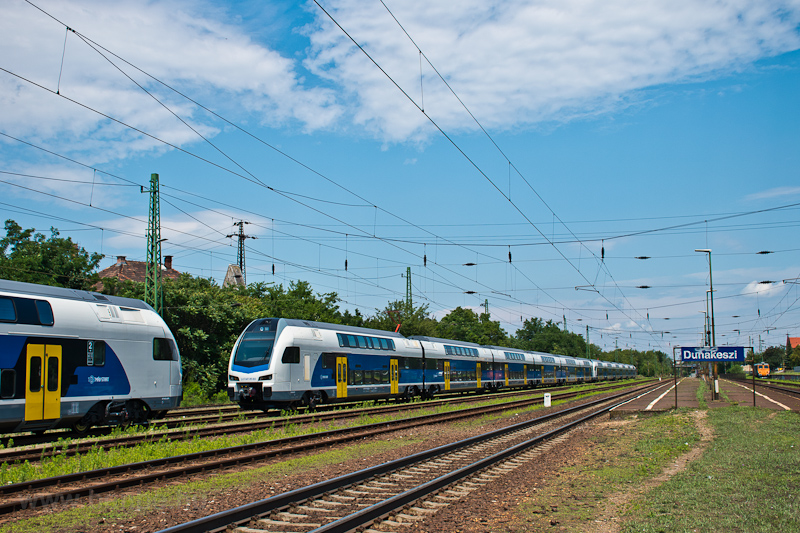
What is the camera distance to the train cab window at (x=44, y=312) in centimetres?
1519

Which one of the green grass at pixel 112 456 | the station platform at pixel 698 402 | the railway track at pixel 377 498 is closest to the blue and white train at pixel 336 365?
the green grass at pixel 112 456

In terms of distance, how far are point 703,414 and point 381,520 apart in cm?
2135

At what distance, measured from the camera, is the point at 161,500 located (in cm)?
957

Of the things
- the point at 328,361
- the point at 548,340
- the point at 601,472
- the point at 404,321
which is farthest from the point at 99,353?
the point at 548,340

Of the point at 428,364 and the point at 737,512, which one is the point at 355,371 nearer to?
the point at 428,364

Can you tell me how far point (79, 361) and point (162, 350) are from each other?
128 inches

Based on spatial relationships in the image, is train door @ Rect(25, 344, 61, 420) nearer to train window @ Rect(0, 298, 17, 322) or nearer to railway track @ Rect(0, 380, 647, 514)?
train window @ Rect(0, 298, 17, 322)

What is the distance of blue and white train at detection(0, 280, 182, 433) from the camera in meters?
14.4

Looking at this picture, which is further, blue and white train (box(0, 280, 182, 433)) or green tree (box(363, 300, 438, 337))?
green tree (box(363, 300, 438, 337))

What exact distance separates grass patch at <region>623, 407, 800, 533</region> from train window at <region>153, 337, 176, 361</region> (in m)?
14.8

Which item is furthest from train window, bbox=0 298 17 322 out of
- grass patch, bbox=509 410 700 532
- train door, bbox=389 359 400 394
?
train door, bbox=389 359 400 394

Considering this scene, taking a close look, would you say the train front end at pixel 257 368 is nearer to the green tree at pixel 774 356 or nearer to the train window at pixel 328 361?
the train window at pixel 328 361

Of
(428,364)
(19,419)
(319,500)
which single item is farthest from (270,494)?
(428,364)

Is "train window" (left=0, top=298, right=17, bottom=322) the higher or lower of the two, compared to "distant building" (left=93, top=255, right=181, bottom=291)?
lower
